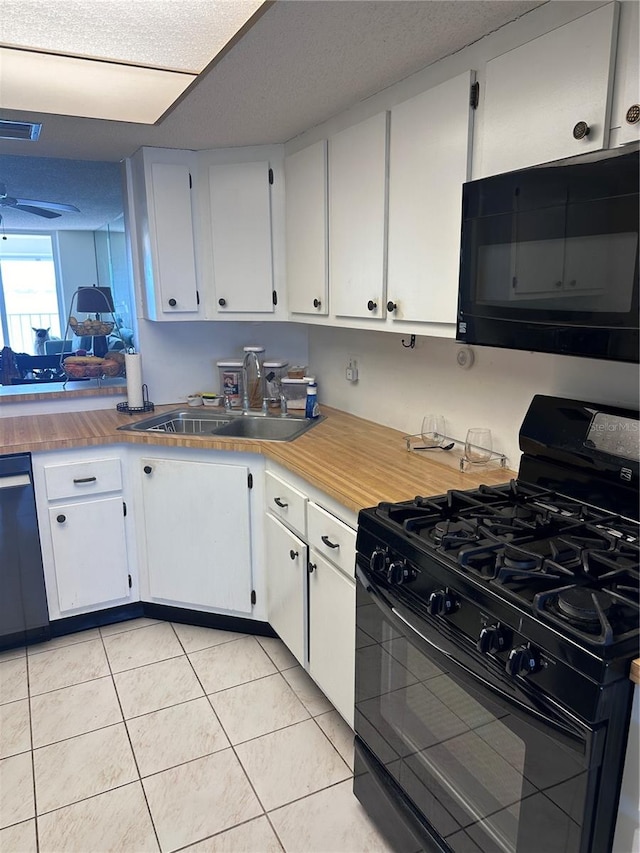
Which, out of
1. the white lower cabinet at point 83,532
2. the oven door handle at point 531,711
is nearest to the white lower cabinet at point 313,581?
the oven door handle at point 531,711

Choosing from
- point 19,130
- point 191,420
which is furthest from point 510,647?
point 19,130

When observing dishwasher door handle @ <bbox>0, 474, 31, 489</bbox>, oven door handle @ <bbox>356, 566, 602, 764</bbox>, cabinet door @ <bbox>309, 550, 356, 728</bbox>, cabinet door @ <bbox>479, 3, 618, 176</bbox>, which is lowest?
cabinet door @ <bbox>309, 550, 356, 728</bbox>

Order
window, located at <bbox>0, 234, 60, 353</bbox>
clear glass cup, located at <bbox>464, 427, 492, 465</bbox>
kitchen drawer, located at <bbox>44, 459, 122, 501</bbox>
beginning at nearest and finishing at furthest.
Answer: clear glass cup, located at <bbox>464, 427, 492, 465</bbox>, kitchen drawer, located at <bbox>44, 459, 122, 501</bbox>, window, located at <bbox>0, 234, 60, 353</bbox>

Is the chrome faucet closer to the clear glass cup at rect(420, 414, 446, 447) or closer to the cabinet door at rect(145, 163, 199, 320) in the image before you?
the cabinet door at rect(145, 163, 199, 320)

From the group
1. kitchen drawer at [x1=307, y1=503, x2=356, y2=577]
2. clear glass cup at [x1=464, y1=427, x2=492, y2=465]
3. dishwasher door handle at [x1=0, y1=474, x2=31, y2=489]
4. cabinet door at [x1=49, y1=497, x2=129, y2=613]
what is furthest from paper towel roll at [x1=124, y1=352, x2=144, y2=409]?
clear glass cup at [x1=464, y1=427, x2=492, y2=465]

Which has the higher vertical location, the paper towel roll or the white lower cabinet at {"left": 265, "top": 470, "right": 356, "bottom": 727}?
the paper towel roll

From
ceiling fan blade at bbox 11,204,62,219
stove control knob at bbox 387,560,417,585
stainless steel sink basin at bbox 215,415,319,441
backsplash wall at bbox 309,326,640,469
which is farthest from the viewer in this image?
ceiling fan blade at bbox 11,204,62,219

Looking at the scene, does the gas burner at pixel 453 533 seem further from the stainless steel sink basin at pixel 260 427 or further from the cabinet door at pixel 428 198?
the stainless steel sink basin at pixel 260 427

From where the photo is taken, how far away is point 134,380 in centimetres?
292

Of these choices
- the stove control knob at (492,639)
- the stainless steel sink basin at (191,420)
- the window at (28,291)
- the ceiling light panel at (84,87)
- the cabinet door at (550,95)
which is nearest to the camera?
the stove control knob at (492,639)

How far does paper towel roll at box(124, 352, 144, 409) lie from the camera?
2.89 m

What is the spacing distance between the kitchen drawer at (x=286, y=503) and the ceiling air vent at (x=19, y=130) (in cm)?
167

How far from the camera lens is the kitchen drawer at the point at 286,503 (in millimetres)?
2053

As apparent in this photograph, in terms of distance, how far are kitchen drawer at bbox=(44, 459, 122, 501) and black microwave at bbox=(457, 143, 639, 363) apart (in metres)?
1.68
